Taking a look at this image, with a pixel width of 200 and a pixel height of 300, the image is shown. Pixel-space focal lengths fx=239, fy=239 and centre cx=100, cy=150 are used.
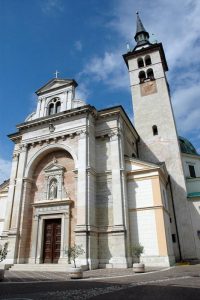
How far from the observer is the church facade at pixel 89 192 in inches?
660

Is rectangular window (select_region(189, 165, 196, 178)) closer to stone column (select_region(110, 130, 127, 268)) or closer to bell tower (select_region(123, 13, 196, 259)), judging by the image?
bell tower (select_region(123, 13, 196, 259))

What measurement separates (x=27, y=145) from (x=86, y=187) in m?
8.10

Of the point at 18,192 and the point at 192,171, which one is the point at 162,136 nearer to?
the point at 192,171

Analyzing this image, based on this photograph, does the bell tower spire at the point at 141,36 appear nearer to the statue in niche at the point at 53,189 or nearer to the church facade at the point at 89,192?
the church facade at the point at 89,192

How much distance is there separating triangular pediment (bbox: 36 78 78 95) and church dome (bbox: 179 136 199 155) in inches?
678

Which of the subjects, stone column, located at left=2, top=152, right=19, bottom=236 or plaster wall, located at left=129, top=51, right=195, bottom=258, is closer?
stone column, located at left=2, top=152, right=19, bottom=236

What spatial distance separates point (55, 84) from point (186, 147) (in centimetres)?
1946

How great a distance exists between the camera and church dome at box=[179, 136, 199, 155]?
31.8 metres

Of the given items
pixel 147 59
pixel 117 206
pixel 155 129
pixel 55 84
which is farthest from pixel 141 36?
pixel 117 206

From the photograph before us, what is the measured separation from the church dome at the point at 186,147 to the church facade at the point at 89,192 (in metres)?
6.85

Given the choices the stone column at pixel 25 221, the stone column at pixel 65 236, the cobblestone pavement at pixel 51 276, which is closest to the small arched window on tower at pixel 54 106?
the stone column at pixel 25 221

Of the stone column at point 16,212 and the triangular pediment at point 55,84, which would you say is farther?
the triangular pediment at point 55,84

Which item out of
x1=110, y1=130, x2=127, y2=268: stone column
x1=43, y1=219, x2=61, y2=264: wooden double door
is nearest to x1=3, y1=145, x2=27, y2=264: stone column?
x1=43, y1=219, x2=61, y2=264: wooden double door

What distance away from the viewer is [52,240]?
18.2 meters
